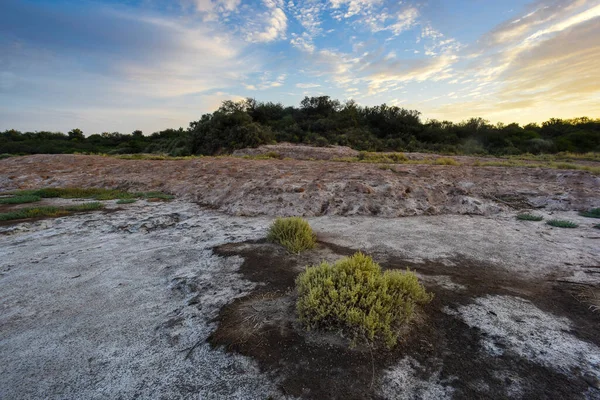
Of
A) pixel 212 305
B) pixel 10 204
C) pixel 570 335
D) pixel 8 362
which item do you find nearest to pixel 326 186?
pixel 212 305

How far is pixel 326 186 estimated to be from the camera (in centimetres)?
803

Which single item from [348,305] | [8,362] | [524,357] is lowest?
[8,362]

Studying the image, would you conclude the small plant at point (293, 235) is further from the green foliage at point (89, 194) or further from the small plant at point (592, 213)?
the small plant at point (592, 213)

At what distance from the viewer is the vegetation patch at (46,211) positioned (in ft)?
20.4

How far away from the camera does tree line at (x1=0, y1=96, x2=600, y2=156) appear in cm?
2909

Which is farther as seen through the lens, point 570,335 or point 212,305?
point 212,305

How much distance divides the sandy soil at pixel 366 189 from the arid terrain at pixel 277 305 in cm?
10

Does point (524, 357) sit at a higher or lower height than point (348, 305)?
lower

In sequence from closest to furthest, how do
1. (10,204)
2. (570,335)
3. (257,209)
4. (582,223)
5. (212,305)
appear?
(570,335)
(212,305)
(582,223)
(257,209)
(10,204)

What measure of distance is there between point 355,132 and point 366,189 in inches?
1044

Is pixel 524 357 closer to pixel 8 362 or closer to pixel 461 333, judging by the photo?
pixel 461 333

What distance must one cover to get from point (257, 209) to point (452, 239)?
4.25 metres

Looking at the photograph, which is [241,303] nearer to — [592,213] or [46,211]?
[46,211]

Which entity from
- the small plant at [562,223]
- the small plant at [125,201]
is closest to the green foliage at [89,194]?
the small plant at [125,201]
